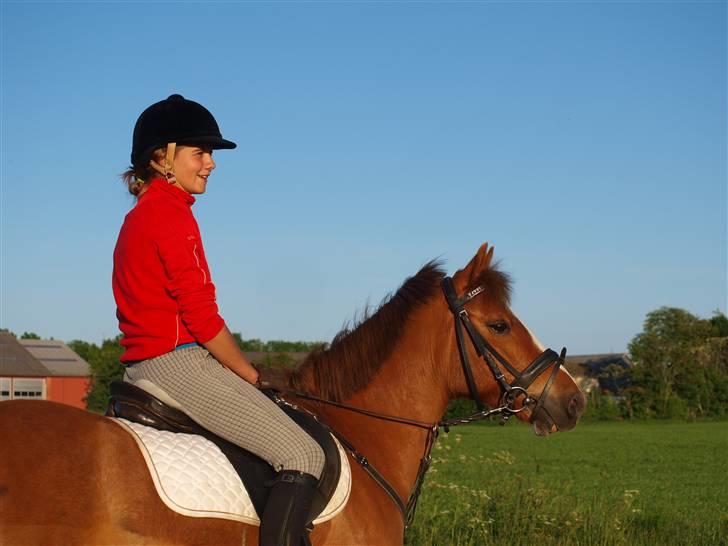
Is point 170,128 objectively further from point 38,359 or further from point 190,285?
point 38,359

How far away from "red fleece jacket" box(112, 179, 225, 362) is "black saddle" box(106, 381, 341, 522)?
213 mm

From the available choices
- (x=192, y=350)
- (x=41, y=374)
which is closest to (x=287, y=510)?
(x=192, y=350)

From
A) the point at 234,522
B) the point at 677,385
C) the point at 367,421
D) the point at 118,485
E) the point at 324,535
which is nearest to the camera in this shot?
the point at 118,485

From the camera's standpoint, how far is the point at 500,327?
5.30 m

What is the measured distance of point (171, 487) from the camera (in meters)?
3.90

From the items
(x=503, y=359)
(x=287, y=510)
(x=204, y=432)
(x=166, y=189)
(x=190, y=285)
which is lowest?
(x=287, y=510)

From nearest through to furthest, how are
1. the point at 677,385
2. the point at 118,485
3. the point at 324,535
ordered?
1. the point at 118,485
2. the point at 324,535
3. the point at 677,385

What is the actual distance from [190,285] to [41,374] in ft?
262

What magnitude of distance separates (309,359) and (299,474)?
3.76 ft

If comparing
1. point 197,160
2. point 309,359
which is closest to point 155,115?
point 197,160

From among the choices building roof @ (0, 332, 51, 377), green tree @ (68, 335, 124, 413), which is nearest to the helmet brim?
green tree @ (68, 335, 124, 413)

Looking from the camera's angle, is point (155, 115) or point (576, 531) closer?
point (155, 115)

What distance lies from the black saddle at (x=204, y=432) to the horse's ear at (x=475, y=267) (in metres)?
1.54

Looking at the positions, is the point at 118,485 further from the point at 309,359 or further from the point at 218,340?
the point at 309,359
